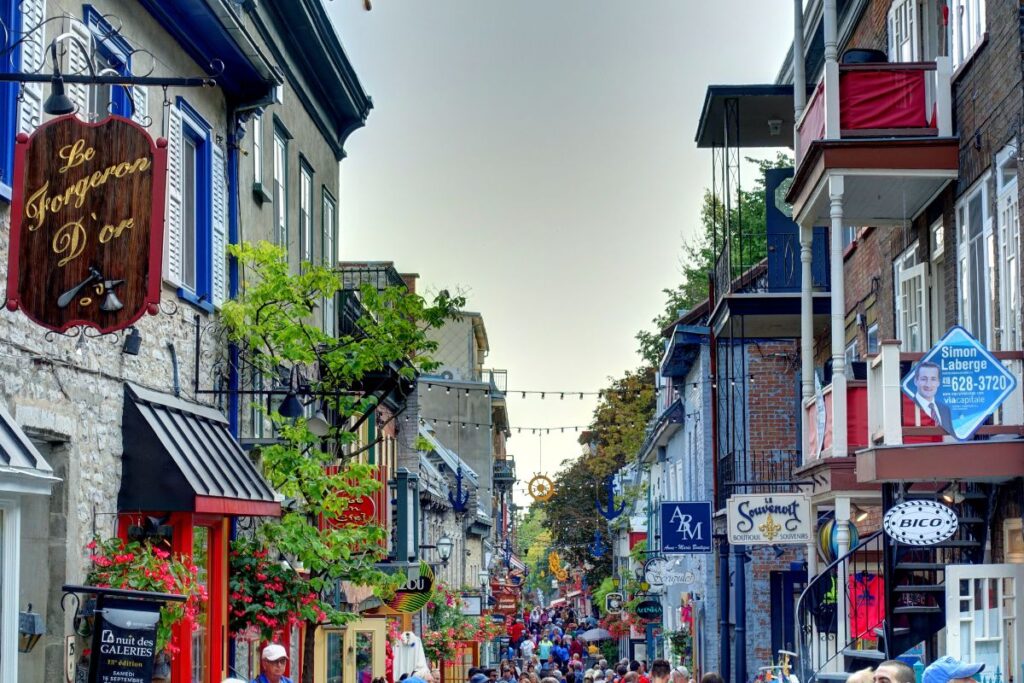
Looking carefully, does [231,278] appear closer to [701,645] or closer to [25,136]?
[25,136]

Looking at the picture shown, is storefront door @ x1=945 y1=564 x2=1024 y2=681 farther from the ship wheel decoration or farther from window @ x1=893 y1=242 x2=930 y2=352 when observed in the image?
the ship wheel decoration

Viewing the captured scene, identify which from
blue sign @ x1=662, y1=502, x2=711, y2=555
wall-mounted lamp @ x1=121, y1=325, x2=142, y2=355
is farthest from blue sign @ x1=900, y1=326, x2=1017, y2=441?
blue sign @ x1=662, y1=502, x2=711, y2=555

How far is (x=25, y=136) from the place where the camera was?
31.3 ft

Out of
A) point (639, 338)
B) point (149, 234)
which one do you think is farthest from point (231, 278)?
point (639, 338)

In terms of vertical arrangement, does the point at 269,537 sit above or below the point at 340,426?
below

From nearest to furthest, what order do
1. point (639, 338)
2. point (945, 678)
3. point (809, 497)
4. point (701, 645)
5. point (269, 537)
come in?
point (945, 678) → point (269, 537) → point (809, 497) → point (701, 645) → point (639, 338)

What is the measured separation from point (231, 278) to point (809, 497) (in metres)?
8.08

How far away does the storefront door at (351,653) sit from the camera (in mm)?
21859

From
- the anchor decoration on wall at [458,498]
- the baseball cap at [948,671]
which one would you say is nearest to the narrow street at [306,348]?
the baseball cap at [948,671]

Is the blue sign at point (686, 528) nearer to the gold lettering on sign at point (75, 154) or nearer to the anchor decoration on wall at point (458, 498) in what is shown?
the gold lettering on sign at point (75, 154)

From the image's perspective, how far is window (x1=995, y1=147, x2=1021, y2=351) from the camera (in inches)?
566

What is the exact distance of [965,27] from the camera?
54.0 ft

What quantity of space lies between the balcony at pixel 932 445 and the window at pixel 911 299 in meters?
3.45

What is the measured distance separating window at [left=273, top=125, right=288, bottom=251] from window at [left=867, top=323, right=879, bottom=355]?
7880 mm
